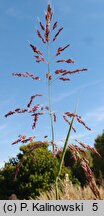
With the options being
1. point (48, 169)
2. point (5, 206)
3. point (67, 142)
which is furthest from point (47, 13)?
point (48, 169)

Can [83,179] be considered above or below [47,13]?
above

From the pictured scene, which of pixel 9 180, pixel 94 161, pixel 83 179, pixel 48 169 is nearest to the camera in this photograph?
pixel 48 169

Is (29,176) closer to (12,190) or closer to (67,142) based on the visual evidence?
(12,190)

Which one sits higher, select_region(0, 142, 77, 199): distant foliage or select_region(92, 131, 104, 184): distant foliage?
select_region(92, 131, 104, 184): distant foliage

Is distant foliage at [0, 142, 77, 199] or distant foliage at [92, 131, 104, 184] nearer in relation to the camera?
distant foliage at [0, 142, 77, 199]

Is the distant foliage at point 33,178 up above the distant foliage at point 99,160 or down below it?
below

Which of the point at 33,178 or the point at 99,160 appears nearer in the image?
the point at 33,178

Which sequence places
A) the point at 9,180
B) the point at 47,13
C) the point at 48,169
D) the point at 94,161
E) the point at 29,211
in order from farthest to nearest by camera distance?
the point at 94,161 < the point at 9,180 < the point at 48,169 < the point at 47,13 < the point at 29,211

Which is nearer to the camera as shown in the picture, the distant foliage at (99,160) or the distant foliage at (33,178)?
the distant foliage at (33,178)

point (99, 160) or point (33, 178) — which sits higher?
point (99, 160)

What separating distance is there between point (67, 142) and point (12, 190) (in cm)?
2104

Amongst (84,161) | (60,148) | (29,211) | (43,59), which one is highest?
(43,59)

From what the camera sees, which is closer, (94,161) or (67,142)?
(67,142)

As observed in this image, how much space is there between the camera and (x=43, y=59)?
11.1ft
